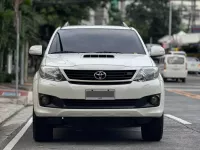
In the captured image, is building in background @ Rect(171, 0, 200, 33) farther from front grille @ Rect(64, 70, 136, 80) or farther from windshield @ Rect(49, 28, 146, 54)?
front grille @ Rect(64, 70, 136, 80)

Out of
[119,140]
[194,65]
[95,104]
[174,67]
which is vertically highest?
[95,104]

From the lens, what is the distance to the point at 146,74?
948cm

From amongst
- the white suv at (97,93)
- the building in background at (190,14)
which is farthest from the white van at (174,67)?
the building in background at (190,14)

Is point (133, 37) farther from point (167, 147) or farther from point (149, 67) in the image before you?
point (167, 147)

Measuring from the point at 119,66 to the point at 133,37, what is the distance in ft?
6.06

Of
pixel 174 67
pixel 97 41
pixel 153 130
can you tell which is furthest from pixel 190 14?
pixel 153 130

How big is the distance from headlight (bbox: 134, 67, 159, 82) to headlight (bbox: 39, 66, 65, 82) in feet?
3.84

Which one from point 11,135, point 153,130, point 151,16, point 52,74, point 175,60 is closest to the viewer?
point 52,74

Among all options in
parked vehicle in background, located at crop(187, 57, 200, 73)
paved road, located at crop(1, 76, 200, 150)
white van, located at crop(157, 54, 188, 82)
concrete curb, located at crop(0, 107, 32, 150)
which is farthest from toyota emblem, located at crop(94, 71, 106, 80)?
parked vehicle in background, located at crop(187, 57, 200, 73)

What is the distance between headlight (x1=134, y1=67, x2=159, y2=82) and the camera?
9414 mm

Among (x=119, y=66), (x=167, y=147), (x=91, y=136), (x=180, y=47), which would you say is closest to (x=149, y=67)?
(x=119, y=66)

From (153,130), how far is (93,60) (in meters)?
1.54

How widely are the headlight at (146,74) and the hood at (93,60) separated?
0.38 feet

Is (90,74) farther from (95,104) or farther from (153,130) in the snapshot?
(153,130)
